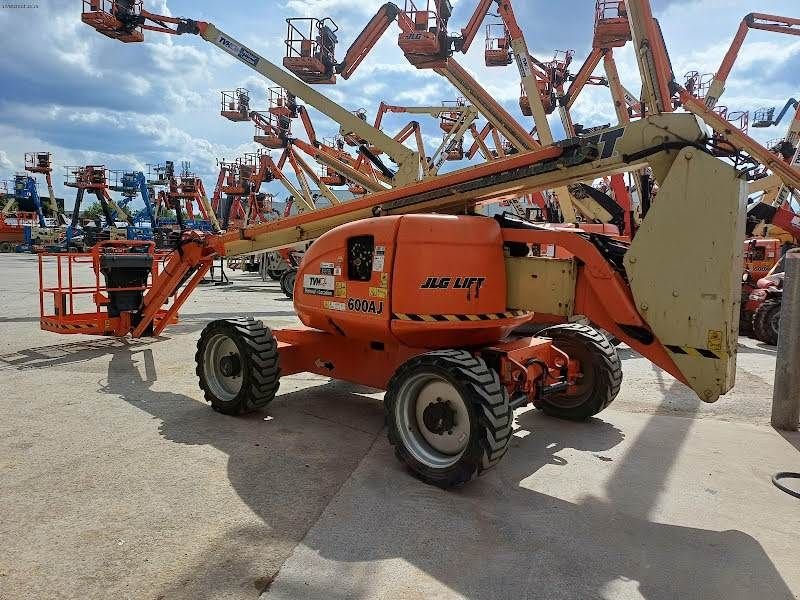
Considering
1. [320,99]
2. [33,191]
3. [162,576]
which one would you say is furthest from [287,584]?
[33,191]

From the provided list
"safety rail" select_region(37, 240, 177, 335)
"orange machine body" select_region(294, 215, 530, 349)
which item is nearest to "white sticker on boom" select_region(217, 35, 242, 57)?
"safety rail" select_region(37, 240, 177, 335)

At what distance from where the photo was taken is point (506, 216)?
524 cm

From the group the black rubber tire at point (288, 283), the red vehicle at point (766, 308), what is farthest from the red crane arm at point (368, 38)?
the red vehicle at point (766, 308)

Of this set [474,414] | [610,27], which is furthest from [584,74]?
[474,414]

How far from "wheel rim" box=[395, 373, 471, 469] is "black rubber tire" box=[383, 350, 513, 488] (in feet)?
0.29

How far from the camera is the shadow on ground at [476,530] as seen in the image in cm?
316

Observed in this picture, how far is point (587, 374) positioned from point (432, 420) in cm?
231

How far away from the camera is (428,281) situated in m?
4.77

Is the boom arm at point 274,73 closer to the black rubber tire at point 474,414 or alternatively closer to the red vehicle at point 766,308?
the red vehicle at point 766,308

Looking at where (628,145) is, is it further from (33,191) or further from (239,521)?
(33,191)

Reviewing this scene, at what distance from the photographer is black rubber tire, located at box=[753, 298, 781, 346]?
11.3 metres

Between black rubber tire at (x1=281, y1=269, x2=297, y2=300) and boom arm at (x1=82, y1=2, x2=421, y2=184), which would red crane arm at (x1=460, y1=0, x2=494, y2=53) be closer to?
boom arm at (x1=82, y1=2, x2=421, y2=184)

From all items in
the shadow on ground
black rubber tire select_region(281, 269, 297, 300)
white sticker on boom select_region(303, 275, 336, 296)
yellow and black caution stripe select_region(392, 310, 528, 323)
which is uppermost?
white sticker on boom select_region(303, 275, 336, 296)

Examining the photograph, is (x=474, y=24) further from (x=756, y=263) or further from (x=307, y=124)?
(x=307, y=124)
